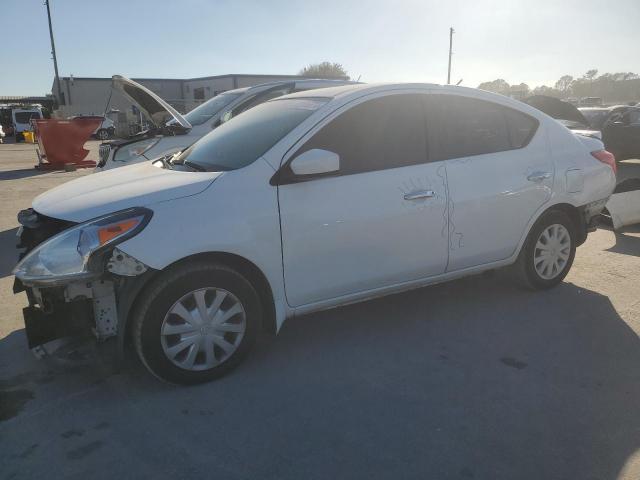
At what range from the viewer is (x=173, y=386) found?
299 cm

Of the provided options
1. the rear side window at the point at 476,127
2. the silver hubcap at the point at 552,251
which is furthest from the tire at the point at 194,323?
the silver hubcap at the point at 552,251

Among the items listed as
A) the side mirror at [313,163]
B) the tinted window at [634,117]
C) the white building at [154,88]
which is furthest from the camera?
the white building at [154,88]

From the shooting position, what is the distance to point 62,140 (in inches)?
553

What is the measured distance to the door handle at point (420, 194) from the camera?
340 cm

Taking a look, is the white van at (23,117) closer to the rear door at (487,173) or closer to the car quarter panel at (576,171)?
the rear door at (487,173)

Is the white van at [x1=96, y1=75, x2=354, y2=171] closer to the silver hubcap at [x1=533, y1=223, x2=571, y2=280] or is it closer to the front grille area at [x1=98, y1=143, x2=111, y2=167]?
the front grille area at [x1=98, y1=143, x2=111, y2=167]

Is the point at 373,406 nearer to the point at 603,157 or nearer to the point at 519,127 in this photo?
the point at 519,127

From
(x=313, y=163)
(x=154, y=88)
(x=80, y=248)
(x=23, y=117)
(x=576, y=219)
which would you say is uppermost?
(x=154, y=88)

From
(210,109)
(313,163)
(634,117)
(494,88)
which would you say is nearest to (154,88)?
(494,88)

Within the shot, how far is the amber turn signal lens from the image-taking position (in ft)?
8.76

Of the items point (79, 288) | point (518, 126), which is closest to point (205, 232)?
point (79, 288)

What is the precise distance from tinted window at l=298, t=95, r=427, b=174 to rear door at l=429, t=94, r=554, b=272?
0.16 metres

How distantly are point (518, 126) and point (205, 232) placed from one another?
2702 millimetres

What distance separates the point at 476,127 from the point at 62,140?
522 inches
